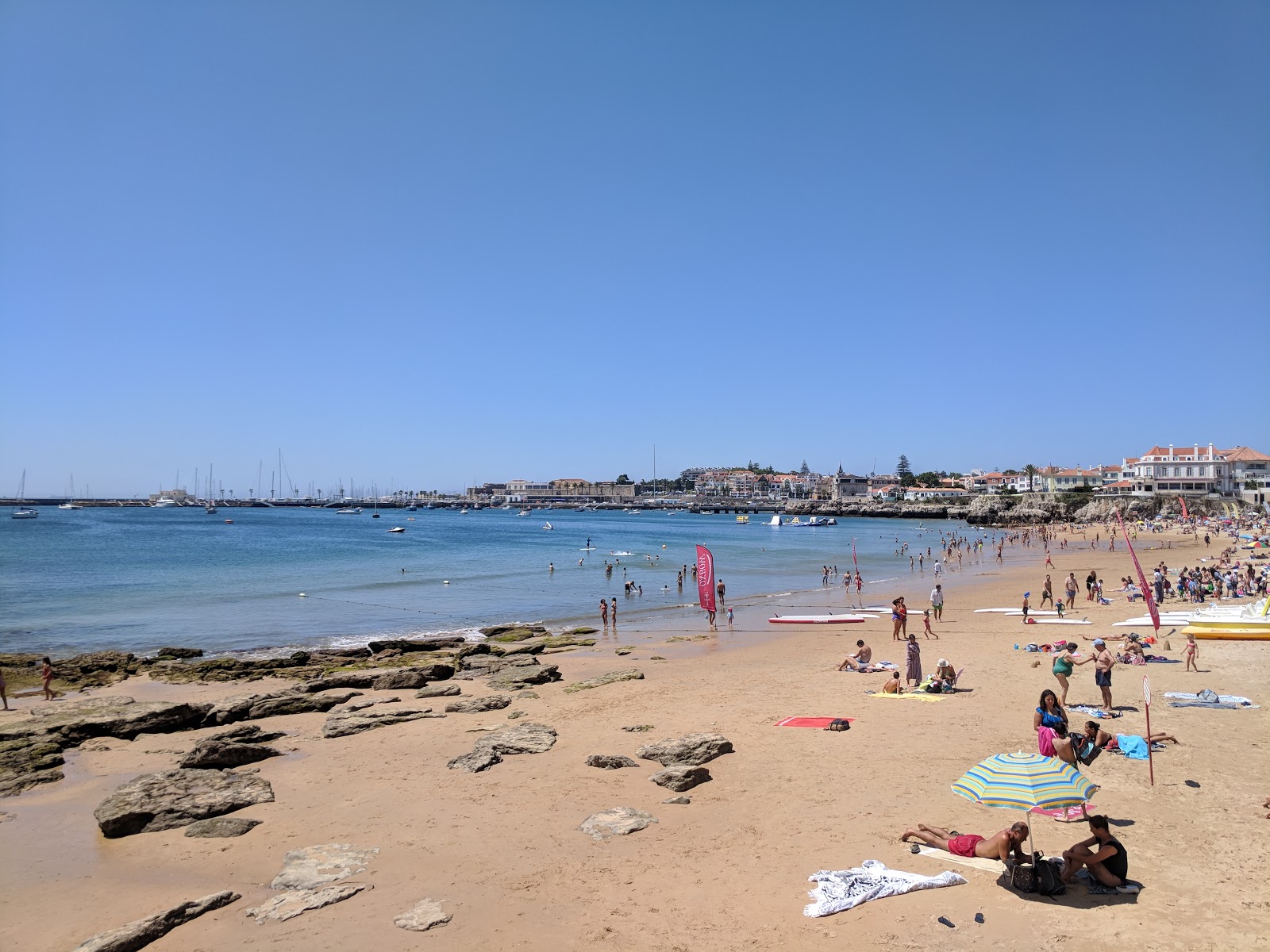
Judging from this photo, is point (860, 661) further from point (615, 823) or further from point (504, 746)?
point (615, 823)

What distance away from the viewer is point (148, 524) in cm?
10681

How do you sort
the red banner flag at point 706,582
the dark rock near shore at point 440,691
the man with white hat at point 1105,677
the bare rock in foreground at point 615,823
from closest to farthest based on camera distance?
the bare rock in foreground at point 615,823
the man with white hat at point 1105,677
the dark rock near shore at point 440,691
the red banner flag at point 706,582

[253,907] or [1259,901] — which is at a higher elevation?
[1259,901]

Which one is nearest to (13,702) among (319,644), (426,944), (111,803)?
(319,644)

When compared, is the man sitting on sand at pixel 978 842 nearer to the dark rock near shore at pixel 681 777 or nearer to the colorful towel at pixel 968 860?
the colorful towel at pixel 968 860

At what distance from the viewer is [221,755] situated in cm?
1193

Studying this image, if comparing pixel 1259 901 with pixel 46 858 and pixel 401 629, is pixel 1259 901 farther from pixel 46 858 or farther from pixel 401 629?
pixel 401 629

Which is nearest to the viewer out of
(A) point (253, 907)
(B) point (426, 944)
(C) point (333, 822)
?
(B) point (426, 944)

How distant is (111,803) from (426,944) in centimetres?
583

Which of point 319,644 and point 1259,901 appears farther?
point 319,644

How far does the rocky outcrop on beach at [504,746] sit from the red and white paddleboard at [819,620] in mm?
15702

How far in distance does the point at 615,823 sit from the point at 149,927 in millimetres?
4624

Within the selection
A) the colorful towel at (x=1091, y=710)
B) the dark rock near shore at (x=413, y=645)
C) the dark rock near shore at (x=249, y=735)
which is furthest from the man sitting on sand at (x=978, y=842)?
the dark rock near shore at (x=413, y=645)

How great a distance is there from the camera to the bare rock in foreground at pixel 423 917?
22.4ft
